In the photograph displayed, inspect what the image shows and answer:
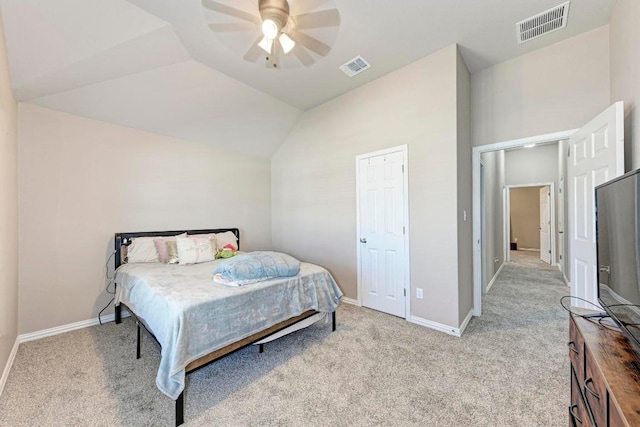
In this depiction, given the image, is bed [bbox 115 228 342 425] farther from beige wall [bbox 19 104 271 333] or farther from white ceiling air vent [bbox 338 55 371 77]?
white ceiling air vent [bbox 338 55 371 77]

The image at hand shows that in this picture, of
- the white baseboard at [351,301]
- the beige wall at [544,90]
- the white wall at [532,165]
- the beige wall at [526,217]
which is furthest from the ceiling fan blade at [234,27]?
the beige wall at [526,217]

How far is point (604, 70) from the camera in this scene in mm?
2408

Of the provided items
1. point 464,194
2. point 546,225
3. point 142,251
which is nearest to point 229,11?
point 142,251

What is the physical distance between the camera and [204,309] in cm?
175

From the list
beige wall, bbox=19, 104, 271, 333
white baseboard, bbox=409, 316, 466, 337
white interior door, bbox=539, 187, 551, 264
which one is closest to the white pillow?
beige wall, bbox=19, 104, 271, 333

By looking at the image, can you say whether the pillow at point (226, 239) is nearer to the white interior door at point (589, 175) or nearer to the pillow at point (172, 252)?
the pillow at point (172, 252)

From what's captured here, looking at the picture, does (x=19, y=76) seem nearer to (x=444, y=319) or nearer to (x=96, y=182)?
(x=96, y=182)

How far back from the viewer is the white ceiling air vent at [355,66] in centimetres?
286

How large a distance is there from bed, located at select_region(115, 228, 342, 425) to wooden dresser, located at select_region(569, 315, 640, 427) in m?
1.82

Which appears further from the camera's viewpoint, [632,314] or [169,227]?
[169,227]

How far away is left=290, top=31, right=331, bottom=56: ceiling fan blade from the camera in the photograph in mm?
2405

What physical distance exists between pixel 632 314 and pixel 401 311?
2.22 metres

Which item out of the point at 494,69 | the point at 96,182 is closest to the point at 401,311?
the point at 494,69

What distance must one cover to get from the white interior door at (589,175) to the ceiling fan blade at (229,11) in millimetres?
2862
